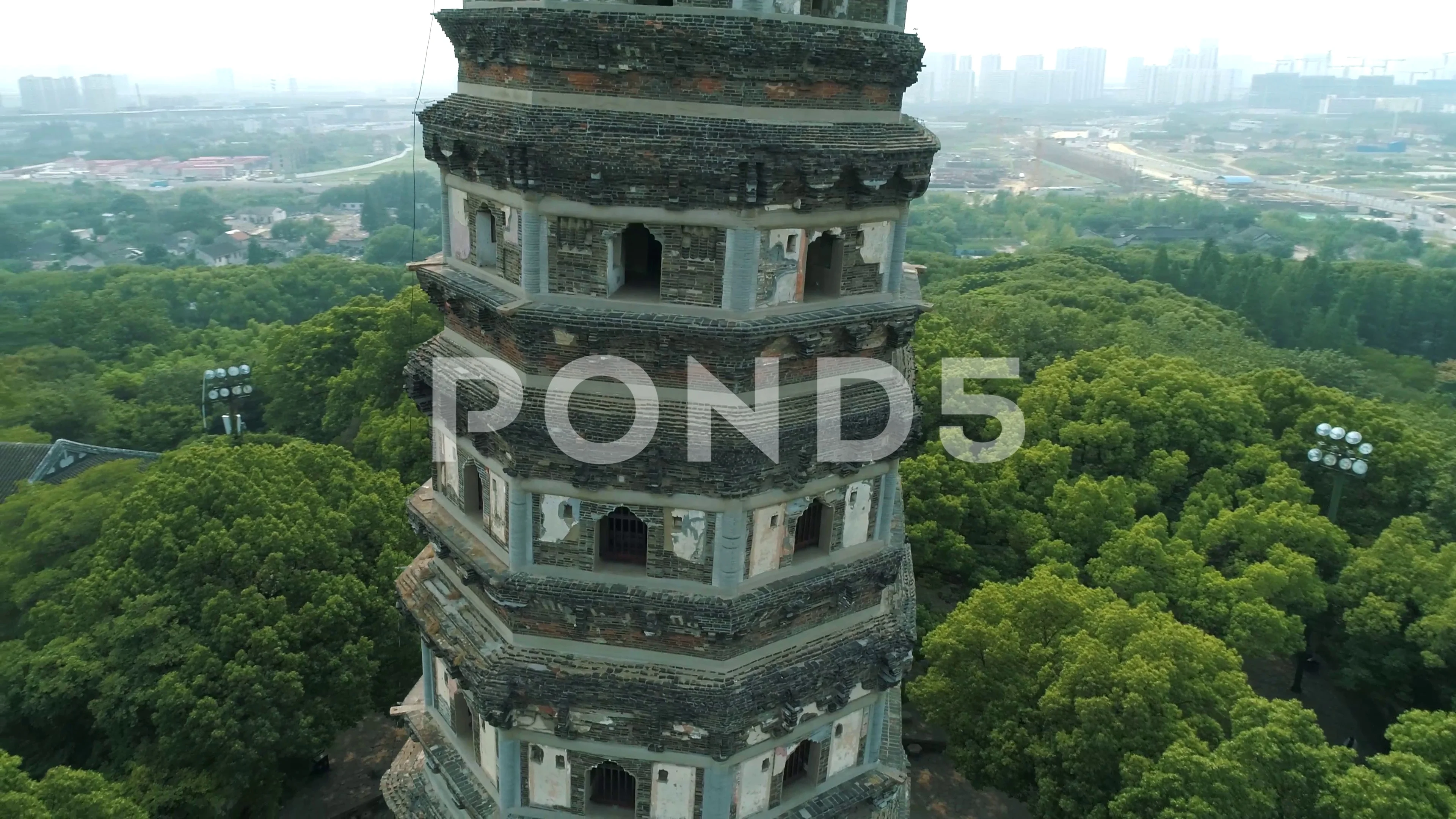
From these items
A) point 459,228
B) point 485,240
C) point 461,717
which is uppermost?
point 459,228

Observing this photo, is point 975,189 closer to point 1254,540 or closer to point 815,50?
point 1254,540

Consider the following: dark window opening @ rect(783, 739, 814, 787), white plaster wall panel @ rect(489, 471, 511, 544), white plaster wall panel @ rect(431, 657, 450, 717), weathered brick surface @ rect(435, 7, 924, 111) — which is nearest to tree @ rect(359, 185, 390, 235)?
white plaster wall panel @ rect(431, 657, 450, 717)

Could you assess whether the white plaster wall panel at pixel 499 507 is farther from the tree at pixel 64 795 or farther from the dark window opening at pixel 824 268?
the tree at pixel 64 795

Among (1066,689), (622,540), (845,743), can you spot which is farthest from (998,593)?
(622,540)

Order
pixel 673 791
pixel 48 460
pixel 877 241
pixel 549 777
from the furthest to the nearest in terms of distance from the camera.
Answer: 1. pixel 48 460
2. pixel 549 777
3. pixel 673 791
4. pixel 877 241

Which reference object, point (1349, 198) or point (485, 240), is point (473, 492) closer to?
point (485, 240)

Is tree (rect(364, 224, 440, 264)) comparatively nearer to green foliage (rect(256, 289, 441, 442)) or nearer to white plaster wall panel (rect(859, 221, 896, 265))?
green foliage (rect(256, 289, 441, 442))
